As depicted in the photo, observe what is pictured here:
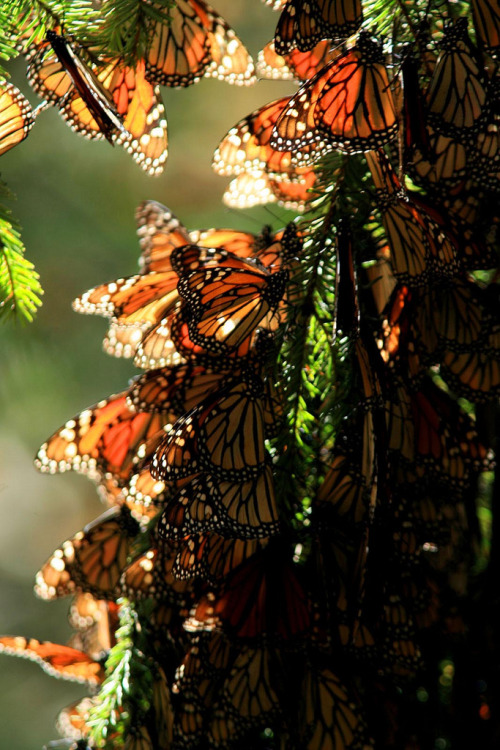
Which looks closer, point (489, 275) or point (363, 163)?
point (363, 163)

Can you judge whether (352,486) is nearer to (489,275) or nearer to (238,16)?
(489,275)

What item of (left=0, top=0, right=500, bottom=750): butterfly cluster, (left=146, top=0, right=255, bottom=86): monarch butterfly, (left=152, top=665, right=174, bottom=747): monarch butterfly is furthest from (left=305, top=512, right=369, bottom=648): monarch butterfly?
(left=146, top=0, right=255, bottom=86): monarch butterfly

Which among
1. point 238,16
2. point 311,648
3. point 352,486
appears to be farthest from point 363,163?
point 238,16

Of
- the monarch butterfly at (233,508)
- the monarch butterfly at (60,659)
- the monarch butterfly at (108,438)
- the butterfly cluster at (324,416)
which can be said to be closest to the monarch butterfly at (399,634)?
the butterfly cluster at (324,416)

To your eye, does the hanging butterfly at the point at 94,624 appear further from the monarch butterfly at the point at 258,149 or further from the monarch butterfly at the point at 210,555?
the monarch butterfly at the point at 258,149

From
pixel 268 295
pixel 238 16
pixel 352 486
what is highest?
pixel 238 16

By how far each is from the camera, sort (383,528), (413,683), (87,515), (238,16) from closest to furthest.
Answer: (383,528)
(413,683)
(238,16)
(87,515)

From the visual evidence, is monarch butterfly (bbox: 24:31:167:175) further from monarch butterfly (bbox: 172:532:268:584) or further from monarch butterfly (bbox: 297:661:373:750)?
monarch butterfly (bbox: 297:661:373:750)
